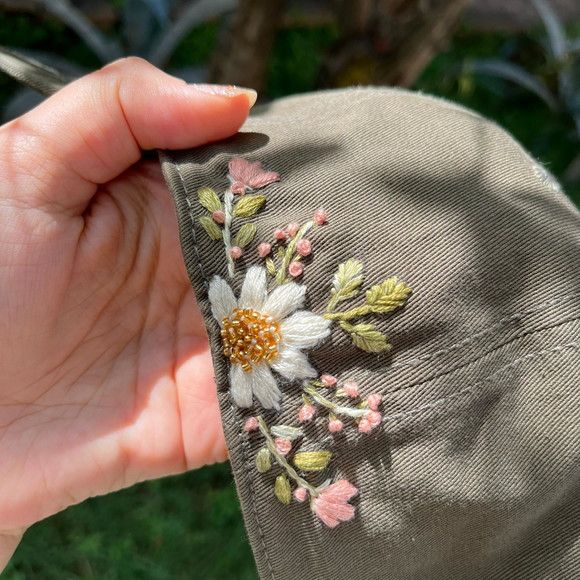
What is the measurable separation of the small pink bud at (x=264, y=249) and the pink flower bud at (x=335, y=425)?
0.28 metres

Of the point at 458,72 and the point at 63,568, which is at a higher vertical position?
the point at 458,72

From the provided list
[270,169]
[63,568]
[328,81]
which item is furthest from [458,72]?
[63,568]

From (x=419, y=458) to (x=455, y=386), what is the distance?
0.12 metres

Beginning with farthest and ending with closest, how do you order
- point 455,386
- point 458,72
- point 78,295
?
1. point 458,72
2. point 78,295
3. point 455,386

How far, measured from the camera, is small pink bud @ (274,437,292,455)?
970 mm

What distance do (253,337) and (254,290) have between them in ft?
0.24

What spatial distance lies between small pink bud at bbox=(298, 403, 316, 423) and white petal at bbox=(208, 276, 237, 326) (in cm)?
18

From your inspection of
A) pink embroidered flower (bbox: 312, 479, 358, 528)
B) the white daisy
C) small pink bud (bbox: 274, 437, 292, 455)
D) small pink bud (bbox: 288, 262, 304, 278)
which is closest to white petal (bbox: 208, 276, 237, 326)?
the white daisy

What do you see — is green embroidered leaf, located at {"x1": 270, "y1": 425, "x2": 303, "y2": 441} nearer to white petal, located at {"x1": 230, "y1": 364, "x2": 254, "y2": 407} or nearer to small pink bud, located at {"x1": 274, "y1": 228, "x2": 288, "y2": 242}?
white petal, located at {"x1": 230, "y1": 364, "x2": 254, "y2": 407}

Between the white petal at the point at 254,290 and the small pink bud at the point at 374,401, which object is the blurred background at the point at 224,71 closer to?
the white petal at the point at 254,290

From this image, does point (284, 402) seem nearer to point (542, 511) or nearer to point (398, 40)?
point (542, 511)

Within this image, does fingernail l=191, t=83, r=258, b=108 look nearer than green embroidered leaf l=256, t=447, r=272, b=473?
No

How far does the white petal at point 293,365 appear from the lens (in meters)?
0.98

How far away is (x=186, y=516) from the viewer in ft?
6.12
